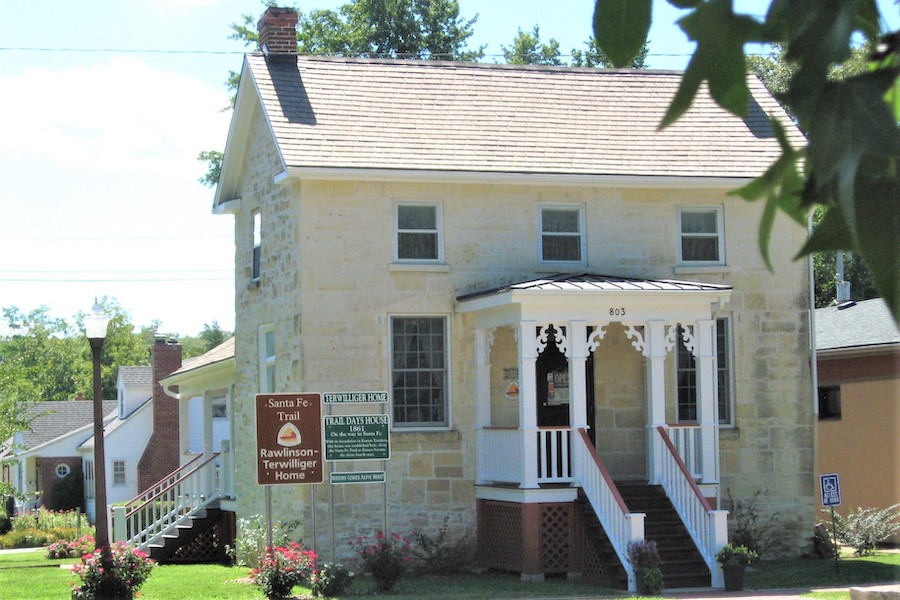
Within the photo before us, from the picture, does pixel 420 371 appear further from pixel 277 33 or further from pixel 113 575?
pixel 277 33

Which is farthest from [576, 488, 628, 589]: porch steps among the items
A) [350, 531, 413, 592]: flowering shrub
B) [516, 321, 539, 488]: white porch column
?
[350, 531, 413, 592]: flowering shrub

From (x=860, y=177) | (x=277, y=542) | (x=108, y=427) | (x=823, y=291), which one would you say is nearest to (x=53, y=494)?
(x=108, y=427)

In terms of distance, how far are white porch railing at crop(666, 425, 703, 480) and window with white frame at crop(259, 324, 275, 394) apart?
692 centimetres

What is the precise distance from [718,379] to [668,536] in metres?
4.22

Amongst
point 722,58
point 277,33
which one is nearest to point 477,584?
point 277,33

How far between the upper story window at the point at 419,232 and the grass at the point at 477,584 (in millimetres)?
5135

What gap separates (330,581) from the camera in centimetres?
1773

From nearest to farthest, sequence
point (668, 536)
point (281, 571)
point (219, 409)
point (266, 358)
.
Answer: point (281, 571) < point (668, 536) < point (266, 358) < point (219, 409)

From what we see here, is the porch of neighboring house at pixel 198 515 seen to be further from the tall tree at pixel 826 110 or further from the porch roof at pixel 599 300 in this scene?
the tall tree at pixel 826 110

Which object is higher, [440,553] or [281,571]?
[281,571]

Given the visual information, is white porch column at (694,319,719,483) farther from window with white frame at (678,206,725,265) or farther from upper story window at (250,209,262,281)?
upper story window at (250,209,262,281)

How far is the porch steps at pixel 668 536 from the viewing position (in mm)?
18422

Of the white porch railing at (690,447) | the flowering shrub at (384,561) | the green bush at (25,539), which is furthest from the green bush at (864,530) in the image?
the green bush at (25,539)

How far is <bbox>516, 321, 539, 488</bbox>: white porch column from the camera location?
19.6 m
